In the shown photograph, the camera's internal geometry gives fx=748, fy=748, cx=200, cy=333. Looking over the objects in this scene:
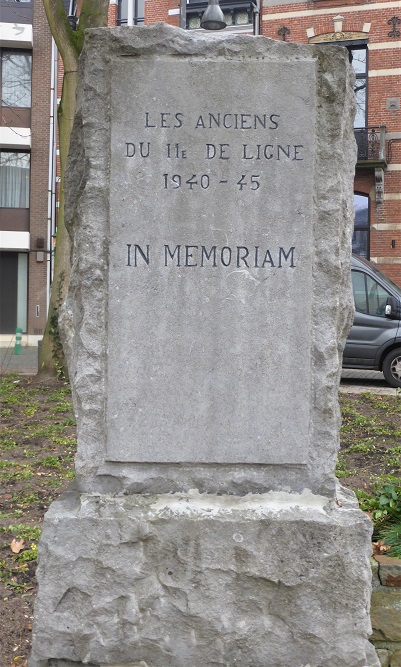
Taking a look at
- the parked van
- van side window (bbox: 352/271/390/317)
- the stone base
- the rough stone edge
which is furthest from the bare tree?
the stone base

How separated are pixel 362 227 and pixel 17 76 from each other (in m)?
13.2

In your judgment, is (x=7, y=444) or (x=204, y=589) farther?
(x=7, y=444)

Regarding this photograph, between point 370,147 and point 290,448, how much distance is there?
1977cm

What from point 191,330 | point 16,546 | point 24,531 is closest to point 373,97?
point 24,531

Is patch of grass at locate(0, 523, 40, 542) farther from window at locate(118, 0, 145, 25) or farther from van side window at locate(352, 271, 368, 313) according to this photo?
window at locate(118, 0, 145, 25)

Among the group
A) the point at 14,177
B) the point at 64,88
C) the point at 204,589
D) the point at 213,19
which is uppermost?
the point at 14,177

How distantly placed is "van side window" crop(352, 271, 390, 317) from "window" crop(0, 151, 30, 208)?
15.7 meters

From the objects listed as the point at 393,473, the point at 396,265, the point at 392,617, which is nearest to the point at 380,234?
the point at 396,265

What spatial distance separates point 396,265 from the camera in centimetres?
2128

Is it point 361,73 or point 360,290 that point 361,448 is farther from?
point 361,73

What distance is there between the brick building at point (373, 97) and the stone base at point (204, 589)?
1909 centimetres

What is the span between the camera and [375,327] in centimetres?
1347

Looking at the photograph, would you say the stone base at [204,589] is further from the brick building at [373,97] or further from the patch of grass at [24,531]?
the brick building at [373,97]

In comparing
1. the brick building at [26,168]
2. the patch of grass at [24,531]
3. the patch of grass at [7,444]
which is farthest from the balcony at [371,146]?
the patch of grass at [24,531]
